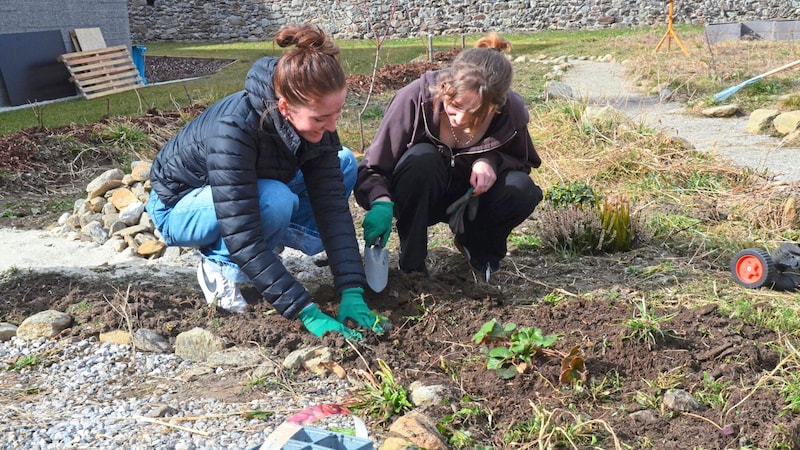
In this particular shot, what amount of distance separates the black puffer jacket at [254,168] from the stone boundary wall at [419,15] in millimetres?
18646

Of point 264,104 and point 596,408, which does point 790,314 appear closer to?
point 596,408

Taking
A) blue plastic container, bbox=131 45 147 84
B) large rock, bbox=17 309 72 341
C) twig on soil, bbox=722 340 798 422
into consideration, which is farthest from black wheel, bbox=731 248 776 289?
blue plastic container, bbox=131 45 147 84

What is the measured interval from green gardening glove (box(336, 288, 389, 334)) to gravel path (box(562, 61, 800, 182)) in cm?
322

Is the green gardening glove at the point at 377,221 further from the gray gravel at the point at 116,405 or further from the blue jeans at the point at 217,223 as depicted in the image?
the gray gravel at the point at 116,405

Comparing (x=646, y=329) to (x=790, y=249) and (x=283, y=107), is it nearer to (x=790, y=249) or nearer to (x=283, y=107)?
(x=790, y=249)

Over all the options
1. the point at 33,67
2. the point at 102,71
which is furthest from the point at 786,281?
the point at 102,71

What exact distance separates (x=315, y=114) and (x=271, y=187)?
1.46 ft

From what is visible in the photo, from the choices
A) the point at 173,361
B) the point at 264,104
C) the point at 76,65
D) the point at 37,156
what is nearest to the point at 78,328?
the point at 173,361

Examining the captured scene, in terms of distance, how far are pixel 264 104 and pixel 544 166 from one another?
3081mm

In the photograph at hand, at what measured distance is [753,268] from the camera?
3.39 m

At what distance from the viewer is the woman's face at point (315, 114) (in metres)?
2.78

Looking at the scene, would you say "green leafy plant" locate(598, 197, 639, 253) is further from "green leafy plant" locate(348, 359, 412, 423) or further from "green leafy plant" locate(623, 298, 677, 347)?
"green leafy plant" locate(348, 359, 412, 423)

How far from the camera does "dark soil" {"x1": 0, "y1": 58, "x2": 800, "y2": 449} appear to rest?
8.01 feet

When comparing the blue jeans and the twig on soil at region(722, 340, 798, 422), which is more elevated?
Result: the blue jeans
